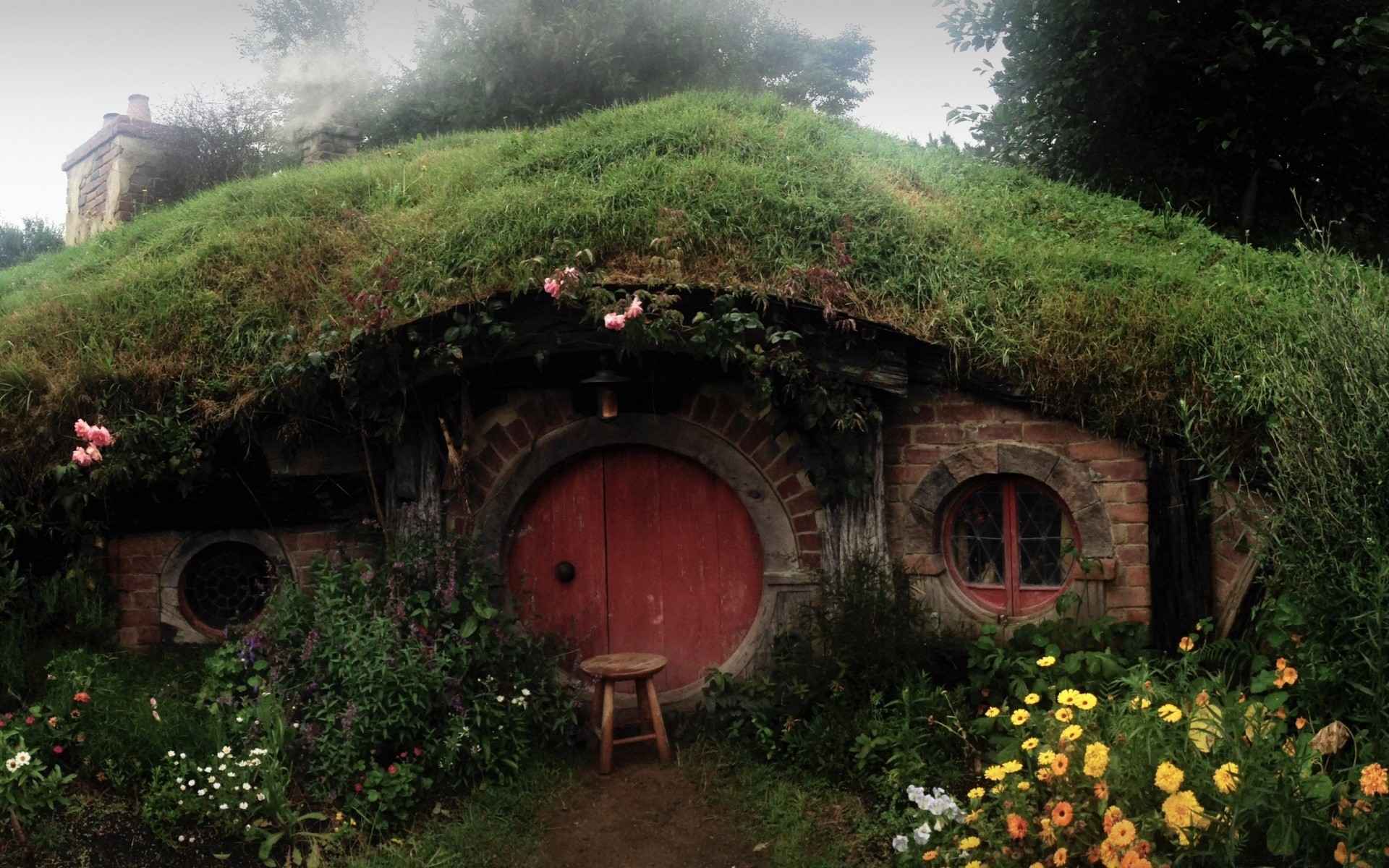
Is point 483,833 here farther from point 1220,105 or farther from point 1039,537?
point 1220,105

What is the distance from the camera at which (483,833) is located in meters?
4.75

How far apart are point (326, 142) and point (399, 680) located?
8.32 meters

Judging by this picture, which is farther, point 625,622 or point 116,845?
point 625,622

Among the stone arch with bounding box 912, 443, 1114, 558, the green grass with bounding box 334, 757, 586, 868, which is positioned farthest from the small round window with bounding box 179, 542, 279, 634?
the stone arch with bounding box 912, 443, 1114, 558

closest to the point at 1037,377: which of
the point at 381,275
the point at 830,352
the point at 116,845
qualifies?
the point at 830,352

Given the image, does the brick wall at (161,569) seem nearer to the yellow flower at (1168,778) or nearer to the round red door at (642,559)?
the round red door at (642,559)

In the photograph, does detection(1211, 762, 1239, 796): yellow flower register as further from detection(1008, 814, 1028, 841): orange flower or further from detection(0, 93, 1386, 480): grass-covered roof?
detection(0, 93, 1386, 480): grass-covered roof

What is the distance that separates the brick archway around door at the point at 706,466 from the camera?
19.2 feet

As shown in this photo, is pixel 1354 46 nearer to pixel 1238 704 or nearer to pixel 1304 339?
pixel 1304 339

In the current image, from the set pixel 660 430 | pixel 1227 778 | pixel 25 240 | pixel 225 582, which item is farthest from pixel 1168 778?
pixel 25 240

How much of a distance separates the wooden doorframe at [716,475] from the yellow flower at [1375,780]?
3.01 m

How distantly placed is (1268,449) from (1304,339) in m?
0.55

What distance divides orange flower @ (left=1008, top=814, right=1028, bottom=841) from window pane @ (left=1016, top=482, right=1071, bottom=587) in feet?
7.20

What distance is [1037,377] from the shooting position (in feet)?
18.2
